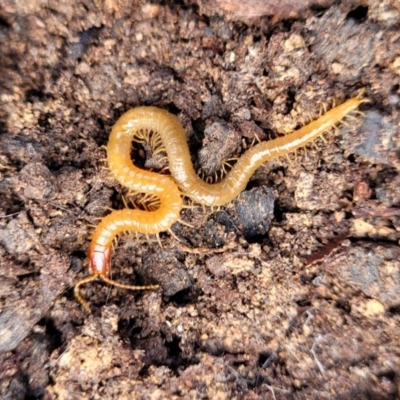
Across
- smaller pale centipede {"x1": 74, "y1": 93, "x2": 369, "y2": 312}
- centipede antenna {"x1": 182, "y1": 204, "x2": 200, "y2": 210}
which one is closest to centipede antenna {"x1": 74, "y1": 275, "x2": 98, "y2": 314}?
smaller pale centipede {"x1": 74, "y1": 93, "x2": 369, "y2": 312}

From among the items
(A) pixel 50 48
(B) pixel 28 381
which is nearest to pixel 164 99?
(A) pixel 50 48

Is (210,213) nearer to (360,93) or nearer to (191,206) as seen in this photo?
(191,206)

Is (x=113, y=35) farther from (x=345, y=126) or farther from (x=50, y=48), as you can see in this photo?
(x=345, y=126)

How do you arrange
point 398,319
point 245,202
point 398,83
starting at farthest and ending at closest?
point 245,202
point 398,83
point 398,319

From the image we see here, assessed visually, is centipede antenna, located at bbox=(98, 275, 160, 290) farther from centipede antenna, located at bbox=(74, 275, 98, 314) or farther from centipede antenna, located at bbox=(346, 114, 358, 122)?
centipede antenna, located at bbox=(346, 114, 358, 122)

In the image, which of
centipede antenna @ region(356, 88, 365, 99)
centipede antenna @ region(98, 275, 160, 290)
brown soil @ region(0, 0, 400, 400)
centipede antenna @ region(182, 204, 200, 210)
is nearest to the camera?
brown soil @ region(0, 0, 400, 400)
